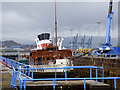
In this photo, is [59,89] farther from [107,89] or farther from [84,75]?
[84,75]

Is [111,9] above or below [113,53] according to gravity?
above

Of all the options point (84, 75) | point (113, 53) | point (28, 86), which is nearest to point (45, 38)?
point (113, 53)

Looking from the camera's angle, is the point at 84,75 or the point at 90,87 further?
the point at 84,75

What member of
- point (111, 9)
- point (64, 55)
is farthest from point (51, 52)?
point (111, 9)

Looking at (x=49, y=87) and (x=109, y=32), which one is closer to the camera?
(x=49, y=87)

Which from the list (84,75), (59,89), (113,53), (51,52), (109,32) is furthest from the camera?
(109,32)

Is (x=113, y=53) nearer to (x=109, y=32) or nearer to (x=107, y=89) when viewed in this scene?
(x=109, y=32)

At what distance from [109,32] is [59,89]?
37.0 metres

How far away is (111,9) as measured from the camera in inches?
1693

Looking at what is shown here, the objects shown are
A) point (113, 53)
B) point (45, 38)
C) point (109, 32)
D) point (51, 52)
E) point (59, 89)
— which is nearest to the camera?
point (59, 89)

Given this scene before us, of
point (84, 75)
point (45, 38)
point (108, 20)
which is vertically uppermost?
point (108, 20)

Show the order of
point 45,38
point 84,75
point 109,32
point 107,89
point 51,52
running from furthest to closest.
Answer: point 45,38 → point 109,32 → point 51,52 → point 84,75 → point 107,89

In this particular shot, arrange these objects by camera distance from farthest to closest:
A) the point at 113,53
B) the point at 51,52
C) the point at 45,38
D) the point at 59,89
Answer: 1. the point at 45,38
2. the point at 51,52
3. the point at 113,53
4. the point at 59,89

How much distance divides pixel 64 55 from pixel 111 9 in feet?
47.4
